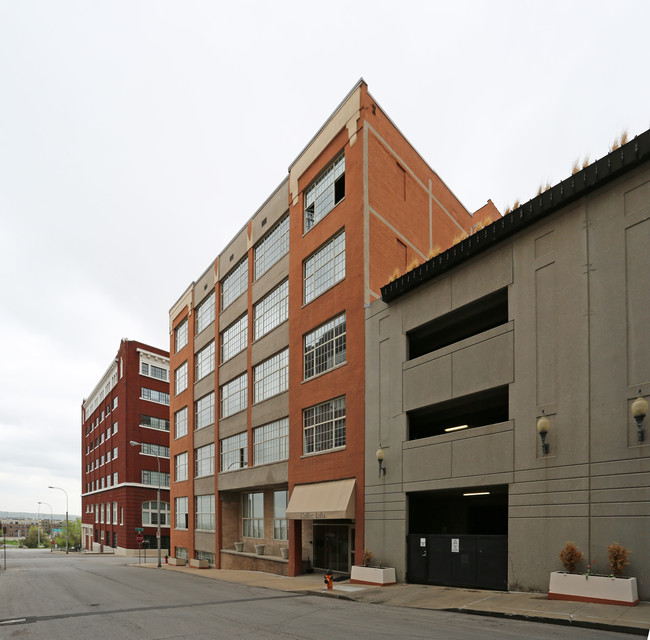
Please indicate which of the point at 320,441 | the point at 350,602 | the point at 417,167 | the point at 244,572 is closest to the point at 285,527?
the point at 244,572

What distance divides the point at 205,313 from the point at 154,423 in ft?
127

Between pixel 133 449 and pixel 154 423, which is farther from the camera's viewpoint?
pixel 154 423

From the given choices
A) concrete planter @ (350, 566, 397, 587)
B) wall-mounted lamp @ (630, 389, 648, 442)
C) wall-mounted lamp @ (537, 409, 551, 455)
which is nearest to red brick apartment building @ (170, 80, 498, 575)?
concrete planter @ (350, 566, 397, 587)

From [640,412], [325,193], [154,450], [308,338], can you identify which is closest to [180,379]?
[308,338]

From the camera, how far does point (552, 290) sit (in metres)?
17.7

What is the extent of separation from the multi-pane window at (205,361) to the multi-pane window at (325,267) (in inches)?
→ 643

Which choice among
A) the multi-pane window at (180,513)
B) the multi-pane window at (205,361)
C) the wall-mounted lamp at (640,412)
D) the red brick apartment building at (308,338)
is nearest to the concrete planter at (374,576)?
the red brick apartment building at (308,338)

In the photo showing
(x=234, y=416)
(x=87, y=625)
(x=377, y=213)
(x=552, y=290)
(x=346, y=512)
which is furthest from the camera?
(x=234, y=416)

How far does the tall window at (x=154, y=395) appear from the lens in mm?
79562

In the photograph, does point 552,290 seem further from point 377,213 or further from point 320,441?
point 320,441

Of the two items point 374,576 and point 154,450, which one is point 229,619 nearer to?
point 374,576

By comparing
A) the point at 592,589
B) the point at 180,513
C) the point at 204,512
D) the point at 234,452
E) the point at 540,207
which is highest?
the point at 540,207

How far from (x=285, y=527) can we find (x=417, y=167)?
71.0ft

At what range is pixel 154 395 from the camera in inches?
3201
